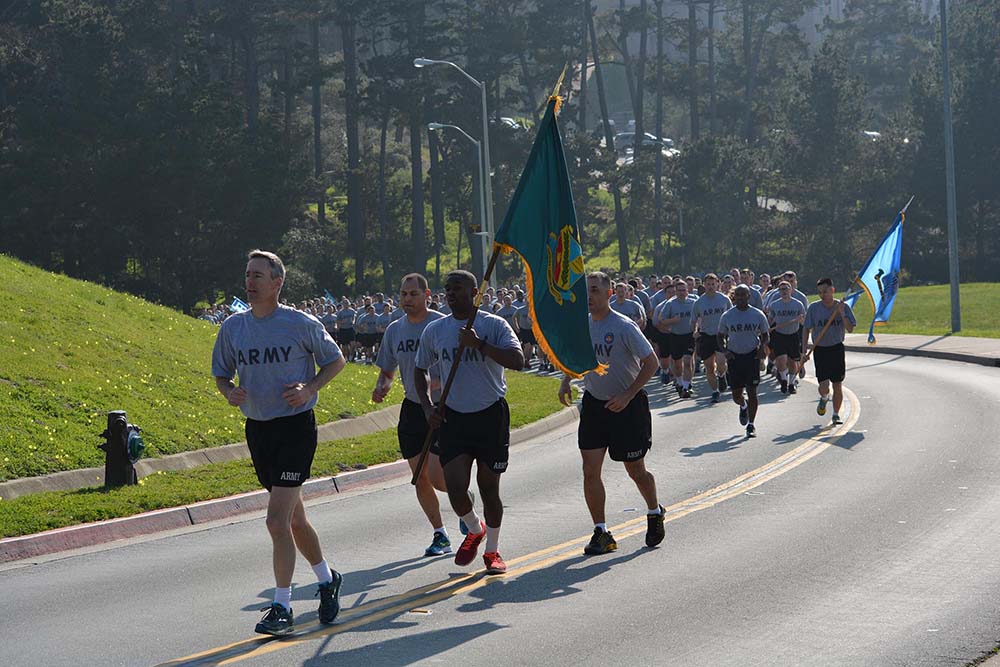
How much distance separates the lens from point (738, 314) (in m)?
19.5

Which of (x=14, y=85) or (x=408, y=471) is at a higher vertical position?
(x=14, y=85)

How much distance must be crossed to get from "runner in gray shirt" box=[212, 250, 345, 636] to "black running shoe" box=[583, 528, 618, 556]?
2.88 meters

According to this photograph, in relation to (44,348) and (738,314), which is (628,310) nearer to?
(738,314)

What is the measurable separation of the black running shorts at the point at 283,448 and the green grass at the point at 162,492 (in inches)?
186

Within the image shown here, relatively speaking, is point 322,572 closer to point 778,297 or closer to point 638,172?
point 778,297

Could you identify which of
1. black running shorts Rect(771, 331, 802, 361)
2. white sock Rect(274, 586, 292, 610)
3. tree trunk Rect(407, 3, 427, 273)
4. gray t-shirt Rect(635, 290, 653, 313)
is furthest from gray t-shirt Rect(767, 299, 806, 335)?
tree trunk Rect(407, 3, 427, 273)

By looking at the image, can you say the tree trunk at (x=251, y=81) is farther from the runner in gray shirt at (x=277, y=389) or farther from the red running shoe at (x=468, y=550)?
the runner in gray shirt at (x=277, y=389)

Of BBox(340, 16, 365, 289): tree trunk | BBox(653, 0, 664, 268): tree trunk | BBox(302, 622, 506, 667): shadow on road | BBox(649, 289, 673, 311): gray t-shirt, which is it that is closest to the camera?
BBox(302, 622, 506, 667): shadow on road

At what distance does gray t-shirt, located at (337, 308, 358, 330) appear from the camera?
42.6 m

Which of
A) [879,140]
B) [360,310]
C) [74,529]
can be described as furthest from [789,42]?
[74,529]

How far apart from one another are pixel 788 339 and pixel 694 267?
56680 millimetres

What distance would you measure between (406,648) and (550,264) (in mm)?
3171

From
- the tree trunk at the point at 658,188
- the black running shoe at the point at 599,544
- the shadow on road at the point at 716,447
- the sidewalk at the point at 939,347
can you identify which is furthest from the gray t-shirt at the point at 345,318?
the tree trunk at the point at 658,188

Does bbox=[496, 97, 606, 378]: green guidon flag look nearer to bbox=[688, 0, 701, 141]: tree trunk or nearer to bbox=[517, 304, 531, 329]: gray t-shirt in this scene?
bbox=[517, 304, 531, 329]: gray t-shirt
